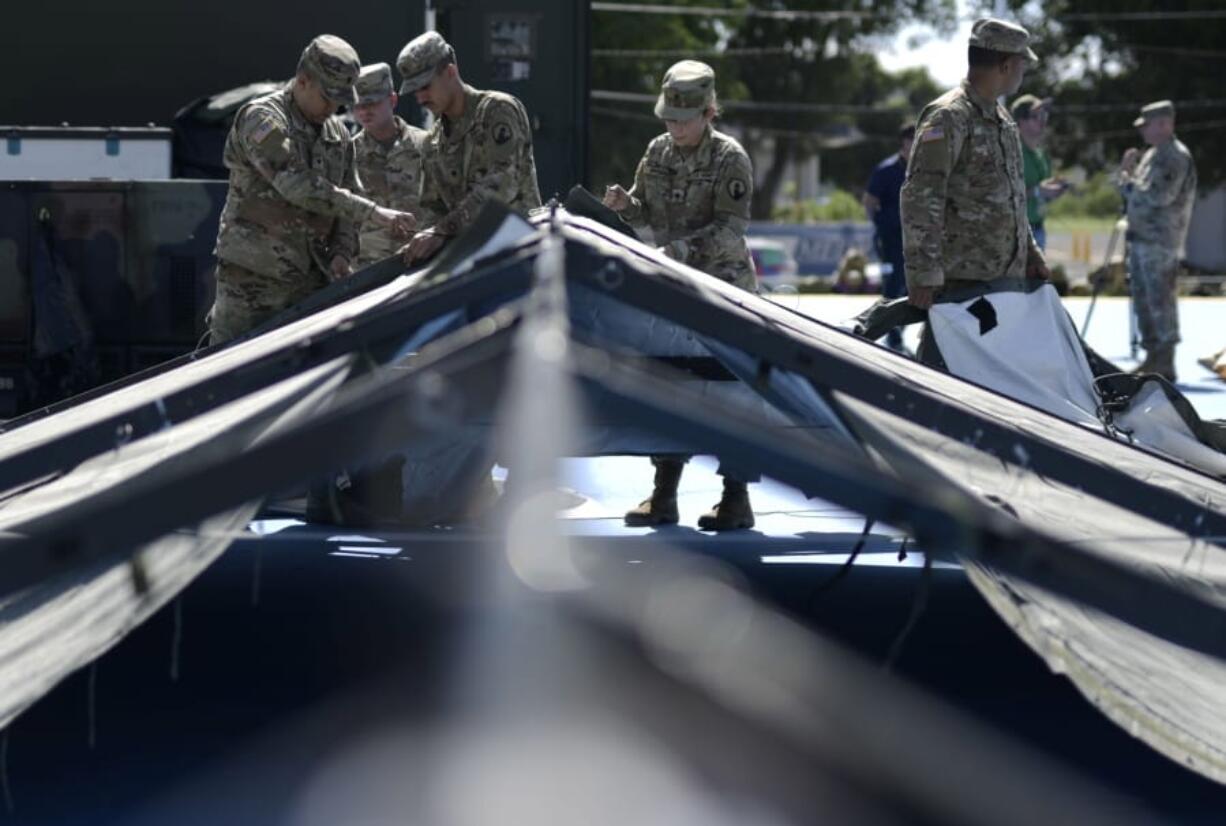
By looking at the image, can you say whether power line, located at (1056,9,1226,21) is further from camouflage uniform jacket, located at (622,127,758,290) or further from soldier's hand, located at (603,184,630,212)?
soldier's hand, located at (603,184,630,212)

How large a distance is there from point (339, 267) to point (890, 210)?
6.17 meters

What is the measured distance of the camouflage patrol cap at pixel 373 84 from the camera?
776 centimetres

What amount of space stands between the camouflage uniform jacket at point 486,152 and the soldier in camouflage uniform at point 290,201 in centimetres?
28

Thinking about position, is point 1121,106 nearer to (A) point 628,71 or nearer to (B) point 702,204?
(A) point 628,71

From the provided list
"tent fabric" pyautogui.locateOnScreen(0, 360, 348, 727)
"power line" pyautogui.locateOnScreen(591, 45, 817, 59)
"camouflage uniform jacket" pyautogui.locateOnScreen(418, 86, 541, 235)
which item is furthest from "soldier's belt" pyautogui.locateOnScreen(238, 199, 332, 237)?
"power line" pyautogui.locateOnScreen(591, 45, 817, 59)

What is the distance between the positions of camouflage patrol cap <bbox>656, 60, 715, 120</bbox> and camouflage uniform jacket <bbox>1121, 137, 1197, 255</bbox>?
6493mm

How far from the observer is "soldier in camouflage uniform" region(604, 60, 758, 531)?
596 cm

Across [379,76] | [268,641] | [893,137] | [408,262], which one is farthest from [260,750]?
[893,137]

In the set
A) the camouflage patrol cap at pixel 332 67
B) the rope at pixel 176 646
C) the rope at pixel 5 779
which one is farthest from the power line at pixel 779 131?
the rope at pixel 5 779

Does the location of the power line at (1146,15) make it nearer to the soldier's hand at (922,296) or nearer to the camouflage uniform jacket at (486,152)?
the soldier's hand at (922,296)

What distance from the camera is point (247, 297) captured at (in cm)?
601

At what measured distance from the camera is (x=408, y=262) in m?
5.27

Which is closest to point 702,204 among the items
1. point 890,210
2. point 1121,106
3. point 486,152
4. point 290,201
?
point 486,152

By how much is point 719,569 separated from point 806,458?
2.94m
